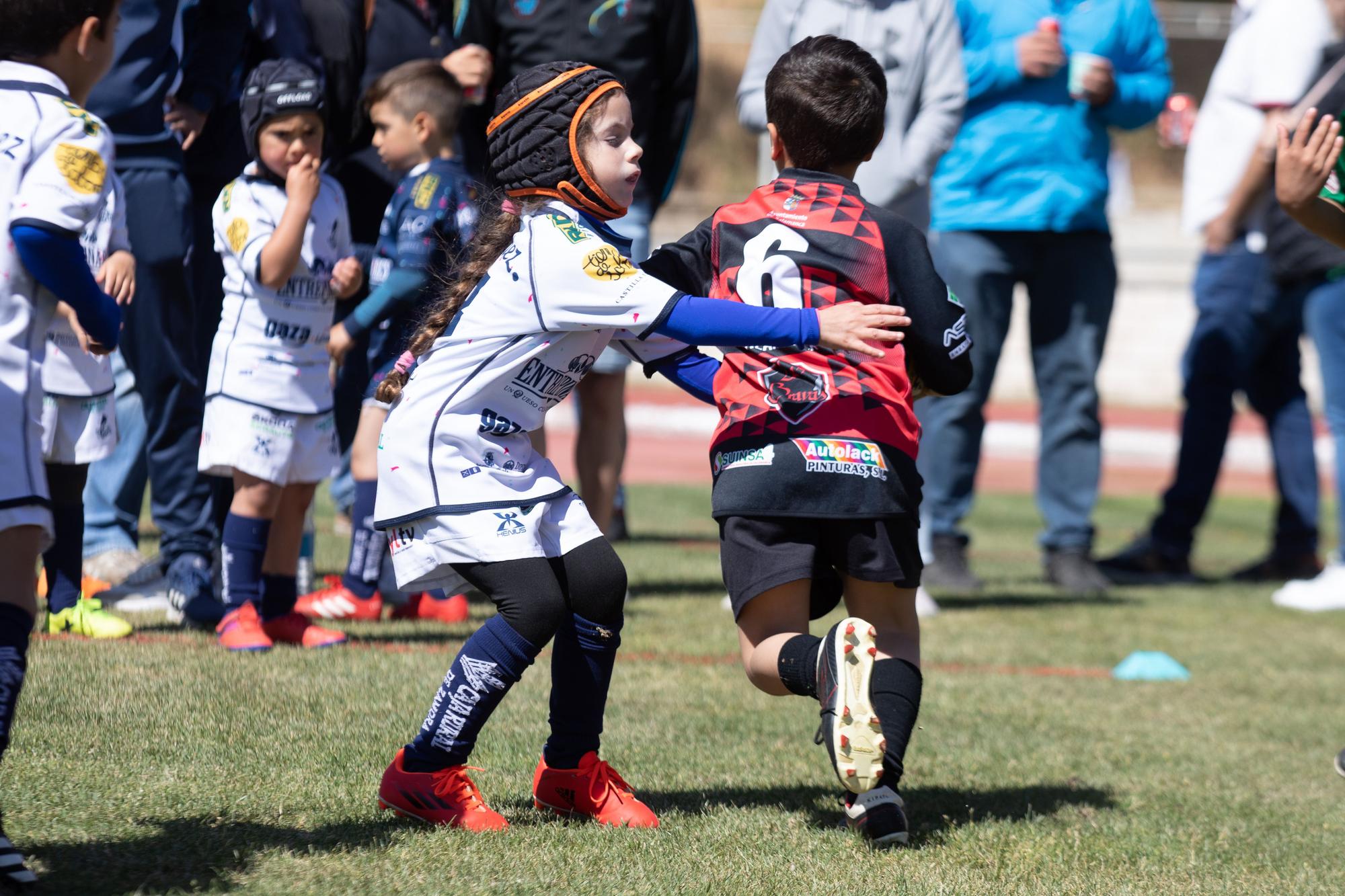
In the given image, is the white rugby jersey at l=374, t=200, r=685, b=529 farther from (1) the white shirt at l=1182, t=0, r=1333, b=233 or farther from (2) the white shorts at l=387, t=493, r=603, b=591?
(1) the white shirt at l=1182, t=0, r=1333, b=233

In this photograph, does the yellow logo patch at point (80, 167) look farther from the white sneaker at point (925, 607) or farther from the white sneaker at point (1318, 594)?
the white sneaker at point (1318, 594)

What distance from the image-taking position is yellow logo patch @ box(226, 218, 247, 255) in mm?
4605

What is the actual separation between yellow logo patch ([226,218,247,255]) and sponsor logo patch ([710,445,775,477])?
1876mm

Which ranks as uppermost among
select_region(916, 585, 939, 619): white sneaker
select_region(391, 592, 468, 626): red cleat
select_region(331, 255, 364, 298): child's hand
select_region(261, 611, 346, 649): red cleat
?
select_region(331, 255, 364, 298): child's hand

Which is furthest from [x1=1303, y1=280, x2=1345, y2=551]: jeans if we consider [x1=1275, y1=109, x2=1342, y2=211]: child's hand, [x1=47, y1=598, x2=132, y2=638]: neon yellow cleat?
[x1=47, y1=598, x2=132, y2=638]: neon yellow cleat

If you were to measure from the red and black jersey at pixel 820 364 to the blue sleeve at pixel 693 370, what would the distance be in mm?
37

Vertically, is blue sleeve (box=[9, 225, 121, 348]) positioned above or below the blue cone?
above

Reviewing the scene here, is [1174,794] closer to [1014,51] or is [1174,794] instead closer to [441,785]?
[441,785]

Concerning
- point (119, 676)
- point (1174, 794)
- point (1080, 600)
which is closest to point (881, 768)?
point (1174, 794)

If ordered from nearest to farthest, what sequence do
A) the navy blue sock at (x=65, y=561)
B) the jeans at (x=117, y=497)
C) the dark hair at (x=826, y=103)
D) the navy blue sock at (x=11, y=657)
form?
the navy blue sock at (x=11, y=657) < the dark hair at (x=826, y=103) < the navy blue sock at (x=65, y=561) < the jeans at (x=117, y=497)

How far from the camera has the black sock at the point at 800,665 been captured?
3.17 m

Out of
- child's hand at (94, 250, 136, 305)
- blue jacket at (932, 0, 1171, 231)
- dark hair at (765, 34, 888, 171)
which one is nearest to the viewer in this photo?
dark hair at (765, 34, 888, 171)

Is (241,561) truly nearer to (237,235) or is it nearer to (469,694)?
(237,235)

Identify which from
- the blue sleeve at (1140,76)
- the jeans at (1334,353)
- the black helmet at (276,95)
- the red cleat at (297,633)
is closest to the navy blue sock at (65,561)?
the red cleat at (297,633)
